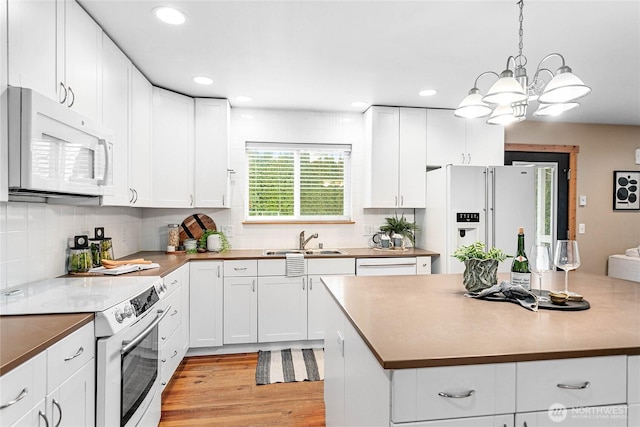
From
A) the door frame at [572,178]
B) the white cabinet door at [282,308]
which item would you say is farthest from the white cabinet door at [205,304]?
the door frame at [572,178]

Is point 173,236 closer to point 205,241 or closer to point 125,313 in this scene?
point 205,241

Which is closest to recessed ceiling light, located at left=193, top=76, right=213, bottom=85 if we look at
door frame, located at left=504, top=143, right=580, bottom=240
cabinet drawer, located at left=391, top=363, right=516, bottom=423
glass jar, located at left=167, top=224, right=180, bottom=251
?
glass jar, located at left=167, top=224, right=180, bottom=251

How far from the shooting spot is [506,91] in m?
1.50

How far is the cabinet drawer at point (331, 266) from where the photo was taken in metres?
3.40

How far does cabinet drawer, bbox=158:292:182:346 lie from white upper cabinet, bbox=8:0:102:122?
1.32 meters

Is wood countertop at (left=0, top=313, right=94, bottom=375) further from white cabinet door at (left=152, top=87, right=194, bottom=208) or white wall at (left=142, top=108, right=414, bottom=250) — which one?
white wall at (left=142, top=108, right=414, bottom=250)

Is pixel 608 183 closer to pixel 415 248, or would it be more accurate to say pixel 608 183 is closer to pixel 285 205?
pixel 415 248

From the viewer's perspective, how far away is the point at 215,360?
3.22 meters

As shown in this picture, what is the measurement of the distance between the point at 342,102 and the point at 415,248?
1.78 m

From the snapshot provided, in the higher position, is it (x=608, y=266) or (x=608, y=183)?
(x=608, y=183)

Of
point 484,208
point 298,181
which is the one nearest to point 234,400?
point 298,181

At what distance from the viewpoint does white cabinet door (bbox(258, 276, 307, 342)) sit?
3.35 m

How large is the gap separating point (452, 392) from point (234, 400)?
6.44 feet

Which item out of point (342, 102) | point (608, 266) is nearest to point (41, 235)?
point (342, 102)
